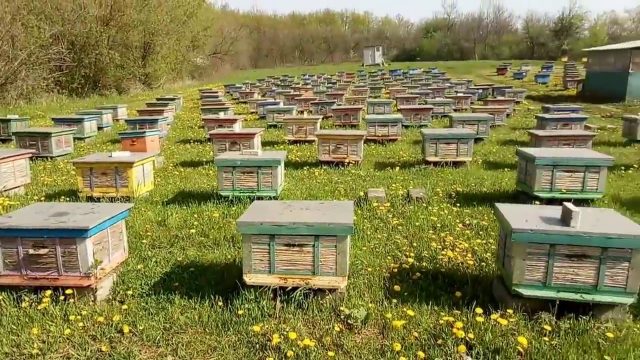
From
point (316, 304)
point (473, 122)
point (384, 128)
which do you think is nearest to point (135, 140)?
point (384, 128)

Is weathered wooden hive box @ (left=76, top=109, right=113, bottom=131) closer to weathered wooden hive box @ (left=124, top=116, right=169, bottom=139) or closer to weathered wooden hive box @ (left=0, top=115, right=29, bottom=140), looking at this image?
weathered wooden hive box @ (left=0, top=115, right=29, bottom=140)

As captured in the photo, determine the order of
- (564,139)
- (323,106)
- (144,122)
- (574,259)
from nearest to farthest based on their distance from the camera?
(574,259) < (564,139) < (144,122) < (323,106)

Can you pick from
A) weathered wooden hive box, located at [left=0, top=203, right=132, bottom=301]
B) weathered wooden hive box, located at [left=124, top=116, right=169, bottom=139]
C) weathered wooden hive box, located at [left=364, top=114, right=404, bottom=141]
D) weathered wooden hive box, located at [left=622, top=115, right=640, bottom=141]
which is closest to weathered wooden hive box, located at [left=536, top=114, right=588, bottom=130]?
weathered wooden hive box, located at [left=622, top=115, right=640, bottom=141]

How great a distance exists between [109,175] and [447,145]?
23.0 feet

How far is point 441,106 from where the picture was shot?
63.6 ft

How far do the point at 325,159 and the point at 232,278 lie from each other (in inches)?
234

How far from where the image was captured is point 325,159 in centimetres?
1099

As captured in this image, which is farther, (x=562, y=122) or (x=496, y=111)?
(x=496, y=111)

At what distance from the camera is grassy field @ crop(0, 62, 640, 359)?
416 cm

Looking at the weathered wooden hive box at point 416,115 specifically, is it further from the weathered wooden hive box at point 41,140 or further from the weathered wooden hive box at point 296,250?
the weathered wooden hive box at point 296,250

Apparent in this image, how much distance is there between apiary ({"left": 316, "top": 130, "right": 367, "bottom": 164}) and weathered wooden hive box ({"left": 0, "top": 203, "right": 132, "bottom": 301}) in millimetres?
6421

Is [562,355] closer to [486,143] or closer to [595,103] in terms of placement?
[486,143]

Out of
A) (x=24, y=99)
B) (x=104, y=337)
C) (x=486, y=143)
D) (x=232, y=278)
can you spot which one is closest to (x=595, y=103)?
(x=486, y=143)

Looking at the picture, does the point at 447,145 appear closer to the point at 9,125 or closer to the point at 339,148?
the point at 339,148
